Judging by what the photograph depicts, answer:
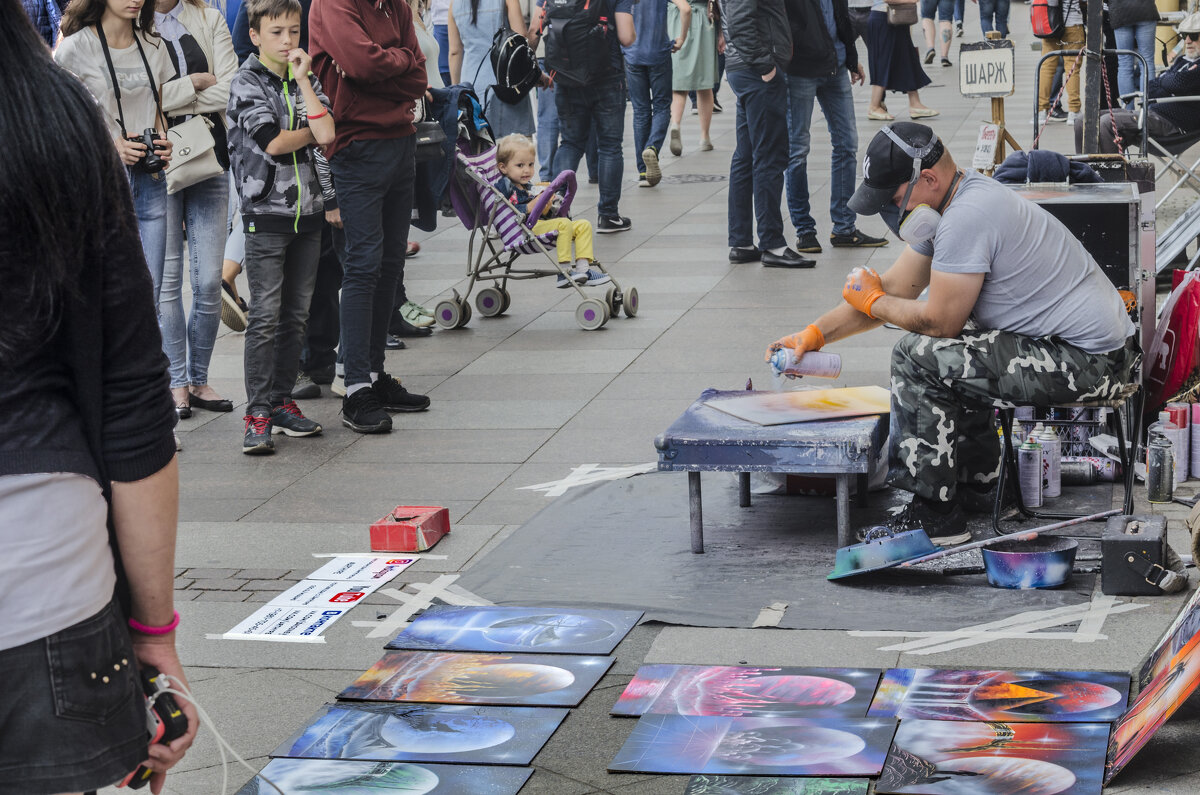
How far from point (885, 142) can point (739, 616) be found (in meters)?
1.65

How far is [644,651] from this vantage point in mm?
4262

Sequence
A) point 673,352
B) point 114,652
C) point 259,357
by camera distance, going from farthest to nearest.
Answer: point 673,352 < point 259,357 < point 114,652

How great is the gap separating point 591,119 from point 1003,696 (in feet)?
25.9

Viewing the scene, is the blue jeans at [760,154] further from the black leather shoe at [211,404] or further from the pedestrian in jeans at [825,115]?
the black leather shoe at [211,404]

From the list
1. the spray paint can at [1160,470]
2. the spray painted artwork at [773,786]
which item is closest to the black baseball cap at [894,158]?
the spray paint can at [1160,470]

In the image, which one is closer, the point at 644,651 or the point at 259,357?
the point at 644,651

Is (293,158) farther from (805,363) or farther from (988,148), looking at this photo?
(988,148)

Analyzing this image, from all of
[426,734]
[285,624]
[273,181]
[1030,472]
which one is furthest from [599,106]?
[426,734]

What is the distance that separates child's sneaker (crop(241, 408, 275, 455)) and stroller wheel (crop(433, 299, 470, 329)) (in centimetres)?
228

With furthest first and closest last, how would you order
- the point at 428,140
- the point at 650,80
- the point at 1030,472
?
the point at 650,80
the point at 428,140
the point at 1030,472

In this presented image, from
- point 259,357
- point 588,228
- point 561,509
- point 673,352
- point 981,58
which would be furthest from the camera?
point 981,58

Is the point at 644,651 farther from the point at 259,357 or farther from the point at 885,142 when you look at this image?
the point at 259,357

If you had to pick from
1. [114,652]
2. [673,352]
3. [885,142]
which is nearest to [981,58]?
[673,352]

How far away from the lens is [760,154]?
31.9ft
